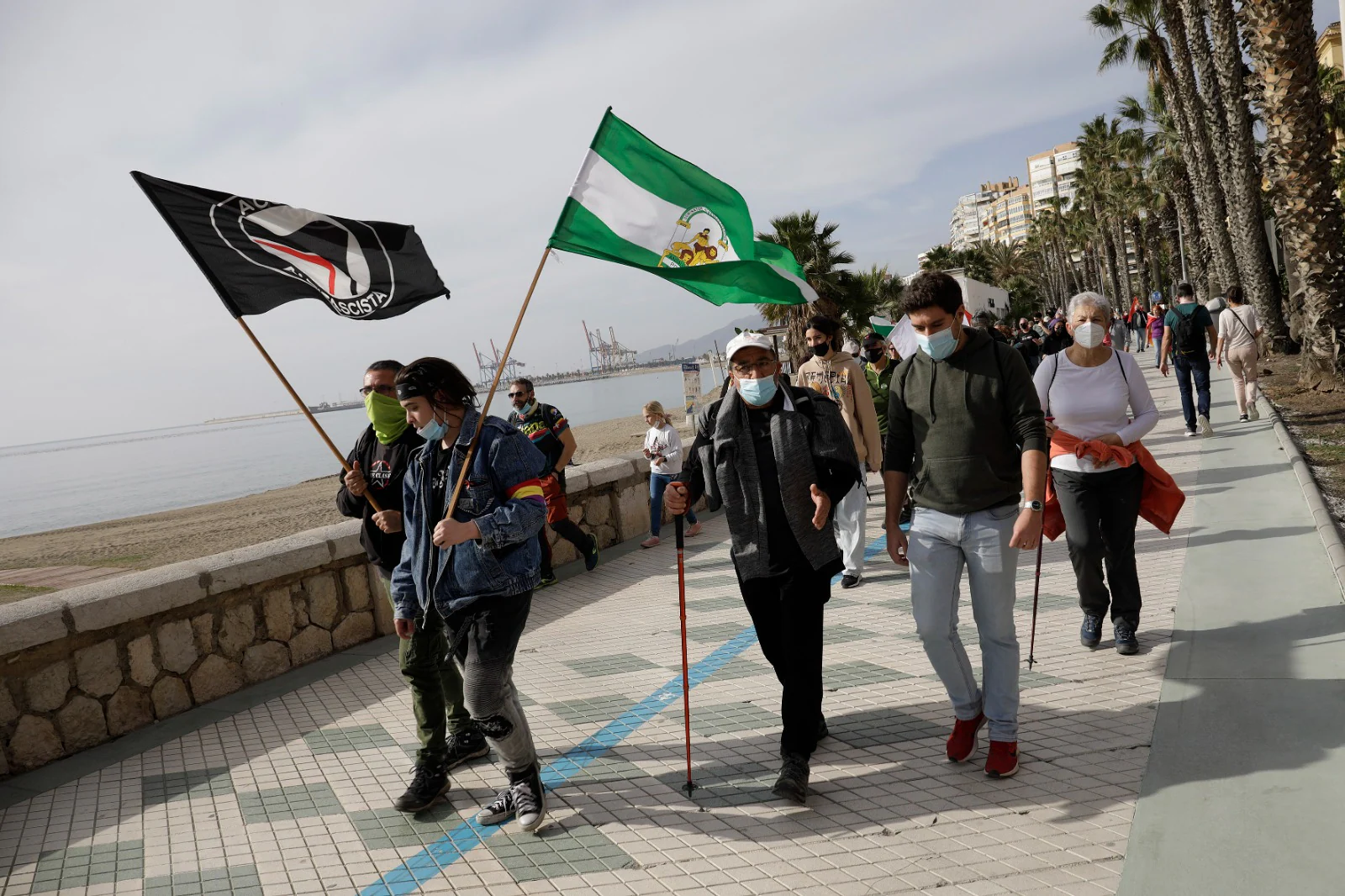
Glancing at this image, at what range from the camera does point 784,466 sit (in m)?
3.90

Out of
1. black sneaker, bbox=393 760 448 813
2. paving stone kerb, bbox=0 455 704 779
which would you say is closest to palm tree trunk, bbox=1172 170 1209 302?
paving stone kerb, bbox=0 455 704 779

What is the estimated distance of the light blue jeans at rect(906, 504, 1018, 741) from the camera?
154 inches

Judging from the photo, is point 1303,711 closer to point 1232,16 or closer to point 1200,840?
point 1200,840

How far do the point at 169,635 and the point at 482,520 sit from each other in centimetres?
291

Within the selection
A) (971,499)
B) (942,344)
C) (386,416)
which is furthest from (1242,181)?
(386,416)

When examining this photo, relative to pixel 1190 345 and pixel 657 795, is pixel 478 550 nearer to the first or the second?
pixel 657 795

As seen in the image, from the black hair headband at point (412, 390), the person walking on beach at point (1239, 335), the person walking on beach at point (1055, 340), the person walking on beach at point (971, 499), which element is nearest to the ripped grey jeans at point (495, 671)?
the black hair headband at point (412, 390)

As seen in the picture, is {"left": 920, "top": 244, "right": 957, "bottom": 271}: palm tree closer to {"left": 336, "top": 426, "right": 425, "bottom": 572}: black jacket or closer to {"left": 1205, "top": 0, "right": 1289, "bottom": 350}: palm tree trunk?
{"left": 1205, "top": 0, "right": 1289, "bottom": 350}: palm tree trunk

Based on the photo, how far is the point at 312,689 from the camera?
6062 millimetres

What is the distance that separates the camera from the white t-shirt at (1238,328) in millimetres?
12430

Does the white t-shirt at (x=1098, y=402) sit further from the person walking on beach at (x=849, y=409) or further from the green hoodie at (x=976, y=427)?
the person walking on beach at (x=849, y=409)

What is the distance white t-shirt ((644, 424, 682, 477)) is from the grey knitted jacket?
5.81 meters

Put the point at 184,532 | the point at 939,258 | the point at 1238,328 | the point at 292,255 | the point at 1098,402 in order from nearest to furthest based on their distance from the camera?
the point at 292,255 < the point at 1098,402 < the point at 1238,328 < the point at 184,532 < the point at 939,258

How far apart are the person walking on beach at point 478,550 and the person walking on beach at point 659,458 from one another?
568 centimetres
